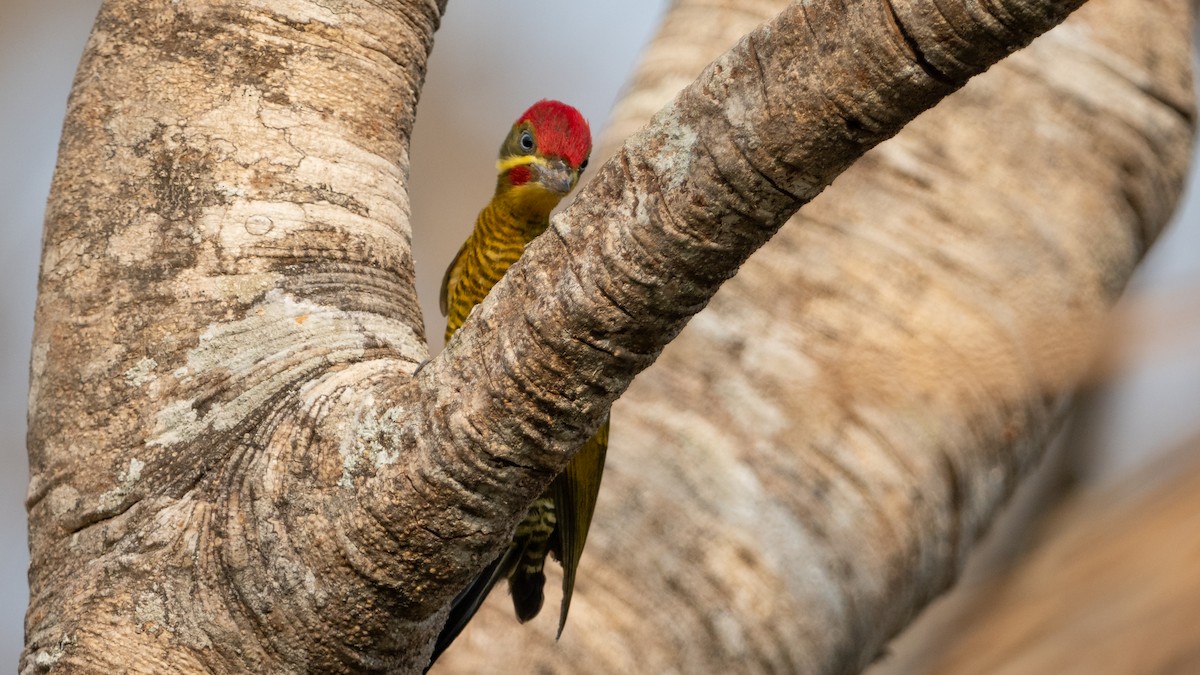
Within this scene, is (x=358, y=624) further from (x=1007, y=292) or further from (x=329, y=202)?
(x=1007, y=292)

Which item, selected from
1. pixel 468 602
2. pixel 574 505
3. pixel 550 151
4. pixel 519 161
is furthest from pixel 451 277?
pixel 468 602

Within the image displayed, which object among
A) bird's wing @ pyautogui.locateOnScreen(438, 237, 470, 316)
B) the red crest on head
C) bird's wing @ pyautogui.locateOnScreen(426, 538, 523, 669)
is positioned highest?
the red crest on head

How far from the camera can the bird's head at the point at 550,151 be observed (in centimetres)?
301

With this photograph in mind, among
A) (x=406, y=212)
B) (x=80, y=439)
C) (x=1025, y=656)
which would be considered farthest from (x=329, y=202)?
(x=1025, y=656)

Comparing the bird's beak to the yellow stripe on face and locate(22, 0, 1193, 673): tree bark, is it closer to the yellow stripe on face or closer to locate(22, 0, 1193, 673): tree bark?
the yellow stripe on face

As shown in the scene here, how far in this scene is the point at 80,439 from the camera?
68.8 inches

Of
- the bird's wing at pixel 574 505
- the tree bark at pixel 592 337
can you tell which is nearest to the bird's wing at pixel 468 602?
the bird's wing at pixel 574 505

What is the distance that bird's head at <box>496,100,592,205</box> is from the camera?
3.01 m

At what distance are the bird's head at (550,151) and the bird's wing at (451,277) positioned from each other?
0.83ft

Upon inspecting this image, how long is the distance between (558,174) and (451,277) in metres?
0.47

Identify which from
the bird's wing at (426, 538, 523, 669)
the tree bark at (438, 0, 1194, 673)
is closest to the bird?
the bird's wing at (426, 538, 523, 669)

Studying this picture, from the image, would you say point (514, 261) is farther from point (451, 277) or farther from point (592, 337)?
point (592, 337)

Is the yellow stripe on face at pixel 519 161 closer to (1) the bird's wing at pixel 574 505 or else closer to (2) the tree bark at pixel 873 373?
(2) the tree bark at pixel 873 373

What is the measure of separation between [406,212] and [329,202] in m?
0.18
